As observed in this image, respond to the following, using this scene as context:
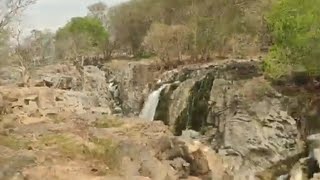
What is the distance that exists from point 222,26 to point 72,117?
19983 millimetres

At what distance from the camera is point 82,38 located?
5556cm

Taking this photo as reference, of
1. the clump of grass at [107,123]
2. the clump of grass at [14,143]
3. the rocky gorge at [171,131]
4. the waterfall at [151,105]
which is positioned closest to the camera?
the rocky gorge at [171,131]

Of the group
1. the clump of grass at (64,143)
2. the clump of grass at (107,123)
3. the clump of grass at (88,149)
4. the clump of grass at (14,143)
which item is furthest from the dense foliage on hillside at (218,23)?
the clump of grass at (14,143)

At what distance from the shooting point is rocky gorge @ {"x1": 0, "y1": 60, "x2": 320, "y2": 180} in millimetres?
13234

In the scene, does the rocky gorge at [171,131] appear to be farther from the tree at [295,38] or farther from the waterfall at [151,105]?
the tree at [295,38]

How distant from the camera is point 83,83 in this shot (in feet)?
116

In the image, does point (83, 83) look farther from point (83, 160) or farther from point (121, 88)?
point (83, 160)

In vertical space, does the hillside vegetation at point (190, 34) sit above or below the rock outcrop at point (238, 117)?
above

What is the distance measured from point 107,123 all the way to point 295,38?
9413 millimetres

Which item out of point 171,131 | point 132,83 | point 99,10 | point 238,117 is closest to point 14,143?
point 171,131

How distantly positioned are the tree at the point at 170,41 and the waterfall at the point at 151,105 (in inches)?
318

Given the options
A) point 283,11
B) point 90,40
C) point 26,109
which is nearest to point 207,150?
point 26,109

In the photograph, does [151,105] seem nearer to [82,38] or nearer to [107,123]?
[107,123]

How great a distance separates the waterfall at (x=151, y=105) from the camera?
89.4 ft
